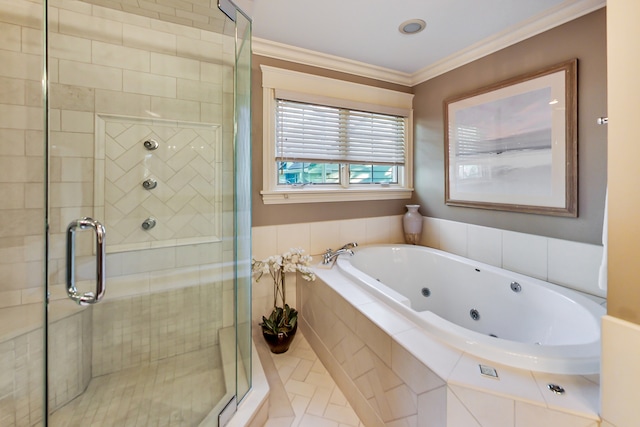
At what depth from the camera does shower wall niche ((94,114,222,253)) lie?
158cm

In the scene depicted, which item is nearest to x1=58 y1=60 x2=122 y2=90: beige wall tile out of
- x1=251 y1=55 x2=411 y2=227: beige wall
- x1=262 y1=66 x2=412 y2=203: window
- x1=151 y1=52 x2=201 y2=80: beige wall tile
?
x1=151 y1=52 x2=201 y2=80: beige wall tile

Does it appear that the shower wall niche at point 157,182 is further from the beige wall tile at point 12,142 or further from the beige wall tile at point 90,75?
the beige wall tile at point 12,142

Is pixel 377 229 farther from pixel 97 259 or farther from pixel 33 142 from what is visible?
pixel 33 142

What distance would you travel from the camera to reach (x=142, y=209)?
169 centimetres

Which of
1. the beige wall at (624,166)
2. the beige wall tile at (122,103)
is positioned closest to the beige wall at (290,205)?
the beige wall tile at (122,103)

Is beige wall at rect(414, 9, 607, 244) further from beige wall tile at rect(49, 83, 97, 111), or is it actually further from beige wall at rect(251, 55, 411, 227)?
beige wall tile at rect(49, 83, 97, 111)

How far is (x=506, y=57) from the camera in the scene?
1950 millimetres

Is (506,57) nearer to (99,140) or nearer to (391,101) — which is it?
(391,101)

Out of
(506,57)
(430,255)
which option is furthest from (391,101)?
(430,255)

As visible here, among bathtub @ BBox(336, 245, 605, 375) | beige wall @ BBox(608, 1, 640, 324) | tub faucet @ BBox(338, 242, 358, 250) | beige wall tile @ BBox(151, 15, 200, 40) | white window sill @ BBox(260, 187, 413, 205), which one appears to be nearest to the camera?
beige wall @ BBox(608, 1, 640, 324)

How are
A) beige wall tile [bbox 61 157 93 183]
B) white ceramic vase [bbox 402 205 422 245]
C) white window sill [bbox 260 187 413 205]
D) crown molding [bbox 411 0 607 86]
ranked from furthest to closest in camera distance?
white ceramic vase [bbox 402 205 422 245]
white window sill [bbox 260 187 413 205]
crown molding [bbox 411 0 607 86]
beige wall tile [bbox 61 157 93 183]

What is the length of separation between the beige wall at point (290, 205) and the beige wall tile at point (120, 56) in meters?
0.71

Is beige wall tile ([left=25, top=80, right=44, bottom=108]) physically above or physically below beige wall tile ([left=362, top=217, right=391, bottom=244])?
above

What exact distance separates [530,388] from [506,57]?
6.86 ft
